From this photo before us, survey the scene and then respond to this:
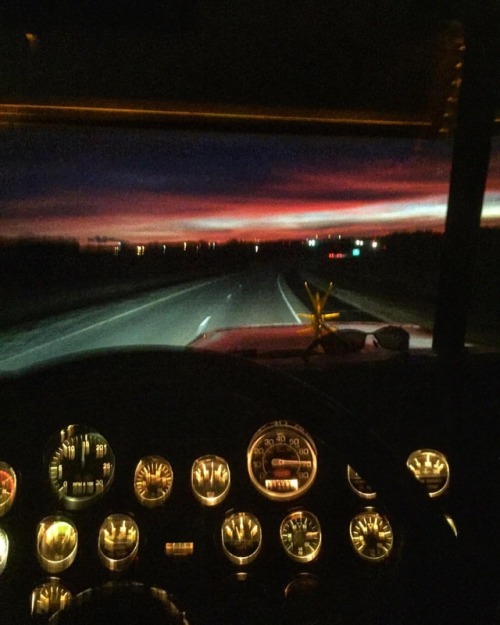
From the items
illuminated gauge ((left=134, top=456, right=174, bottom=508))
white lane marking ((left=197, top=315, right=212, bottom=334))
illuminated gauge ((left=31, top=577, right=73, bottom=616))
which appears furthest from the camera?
white lane marking ((left=197, top=315, right=212, bottom=334))

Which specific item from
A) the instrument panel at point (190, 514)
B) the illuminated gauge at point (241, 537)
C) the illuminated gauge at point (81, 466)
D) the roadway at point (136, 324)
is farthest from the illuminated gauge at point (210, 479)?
the roadway at point (136, 324)

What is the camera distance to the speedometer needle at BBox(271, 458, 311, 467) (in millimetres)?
3201

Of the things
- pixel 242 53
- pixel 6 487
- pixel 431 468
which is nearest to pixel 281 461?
pixel 431 468

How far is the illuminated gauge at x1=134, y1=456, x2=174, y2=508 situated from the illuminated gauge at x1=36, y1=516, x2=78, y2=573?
12.5 inches

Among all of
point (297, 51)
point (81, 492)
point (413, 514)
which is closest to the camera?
point (413, 514)

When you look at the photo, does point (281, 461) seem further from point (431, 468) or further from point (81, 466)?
point (81, 466)

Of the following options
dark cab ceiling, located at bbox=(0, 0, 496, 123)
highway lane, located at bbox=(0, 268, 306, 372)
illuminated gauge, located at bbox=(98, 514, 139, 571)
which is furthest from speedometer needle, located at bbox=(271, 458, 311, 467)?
highway lane, located at bbox=(0, 268, 306, 372)

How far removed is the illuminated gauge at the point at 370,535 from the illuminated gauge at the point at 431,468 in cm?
35

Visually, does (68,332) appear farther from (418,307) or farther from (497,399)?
(497,399)

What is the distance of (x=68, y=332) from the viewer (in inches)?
840

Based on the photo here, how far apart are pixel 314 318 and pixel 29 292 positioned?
31.2 m

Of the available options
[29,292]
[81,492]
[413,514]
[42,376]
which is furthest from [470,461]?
[29,292]

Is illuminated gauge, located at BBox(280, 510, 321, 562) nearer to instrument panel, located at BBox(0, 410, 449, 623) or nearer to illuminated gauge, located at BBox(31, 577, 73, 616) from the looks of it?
instrument panel, located at BBox(0, 410, 449, 623)

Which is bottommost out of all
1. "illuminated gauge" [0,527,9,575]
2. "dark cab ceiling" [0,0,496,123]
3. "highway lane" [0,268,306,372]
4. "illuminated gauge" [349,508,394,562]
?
"highway lane" [0,268,306,372]
